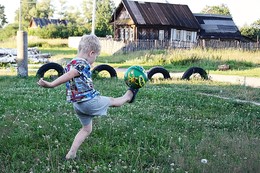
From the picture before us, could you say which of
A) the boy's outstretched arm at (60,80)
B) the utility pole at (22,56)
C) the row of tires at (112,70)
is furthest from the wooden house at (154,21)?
the boy's outstretched arm at (60,80)

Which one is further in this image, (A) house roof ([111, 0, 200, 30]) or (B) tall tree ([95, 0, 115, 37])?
(B) tall tree ([95, 0, 115, 37])

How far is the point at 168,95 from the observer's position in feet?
36.0

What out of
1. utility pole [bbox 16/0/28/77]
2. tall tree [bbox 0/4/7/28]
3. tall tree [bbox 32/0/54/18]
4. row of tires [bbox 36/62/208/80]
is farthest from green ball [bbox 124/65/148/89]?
tall tree [bbox 0/4/7/28]

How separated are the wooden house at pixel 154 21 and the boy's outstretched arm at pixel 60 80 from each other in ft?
145

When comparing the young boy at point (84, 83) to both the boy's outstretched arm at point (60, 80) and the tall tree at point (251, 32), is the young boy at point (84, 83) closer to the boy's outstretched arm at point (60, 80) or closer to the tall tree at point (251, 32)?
the boy's outstretched arm at point (60, 80)

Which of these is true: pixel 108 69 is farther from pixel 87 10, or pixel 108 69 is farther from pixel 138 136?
pixel 87 10

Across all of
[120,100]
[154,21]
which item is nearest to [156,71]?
[120,100]

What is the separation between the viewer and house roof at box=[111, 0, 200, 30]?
4916 cm

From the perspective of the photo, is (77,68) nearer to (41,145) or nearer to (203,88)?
(41,145)

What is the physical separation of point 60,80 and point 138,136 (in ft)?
6.82

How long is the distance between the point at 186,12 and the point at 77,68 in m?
50.8

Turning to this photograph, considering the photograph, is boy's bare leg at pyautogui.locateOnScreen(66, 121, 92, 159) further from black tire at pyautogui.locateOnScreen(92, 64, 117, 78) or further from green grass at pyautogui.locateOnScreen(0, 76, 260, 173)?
black tire at pyautogui.locateOnScreen(92, 64, 117, 78)

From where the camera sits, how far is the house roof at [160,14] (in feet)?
161

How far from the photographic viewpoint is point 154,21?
49.4 meters
